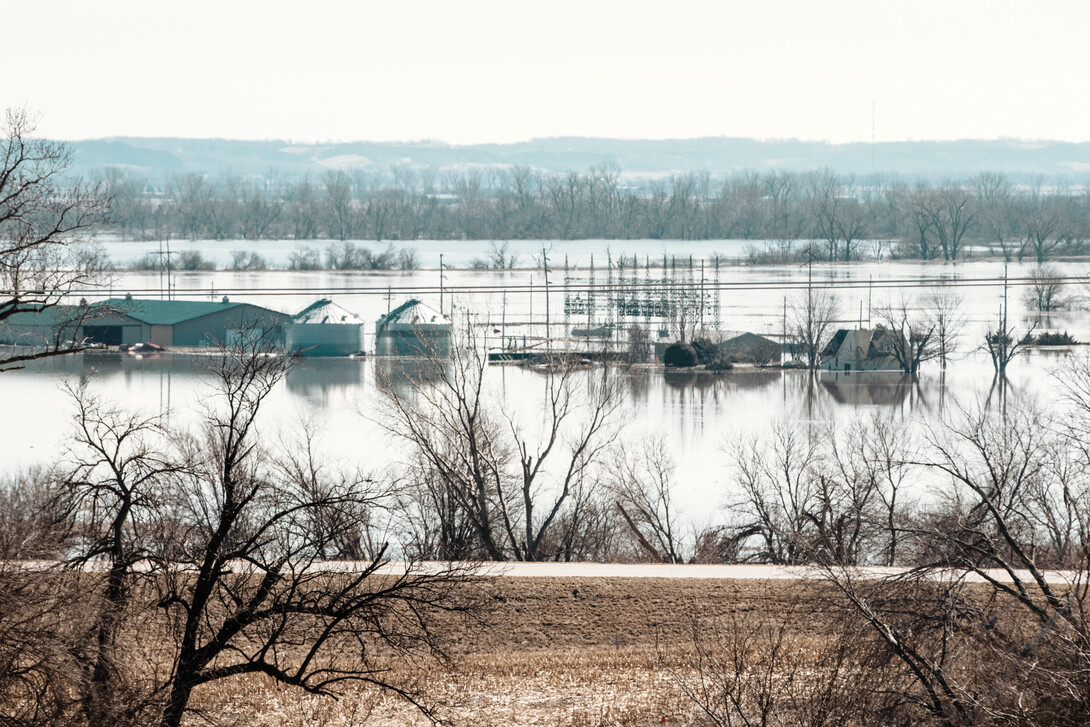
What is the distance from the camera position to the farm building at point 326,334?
146ft

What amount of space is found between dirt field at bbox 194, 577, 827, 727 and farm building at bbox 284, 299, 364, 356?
31.1 metres

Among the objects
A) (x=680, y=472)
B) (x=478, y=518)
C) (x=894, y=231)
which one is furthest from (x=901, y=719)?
(x=894, y=231)

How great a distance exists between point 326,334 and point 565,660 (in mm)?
33374

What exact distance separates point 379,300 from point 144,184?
100693 millimetres

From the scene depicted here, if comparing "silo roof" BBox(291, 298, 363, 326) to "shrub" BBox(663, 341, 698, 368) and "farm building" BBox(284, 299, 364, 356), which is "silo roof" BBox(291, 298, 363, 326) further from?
"shrub" BBox(663, 341, 698, 368)

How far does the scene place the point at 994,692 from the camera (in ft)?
24.3

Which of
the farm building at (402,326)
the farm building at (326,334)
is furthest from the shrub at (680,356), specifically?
the farm building at (326,334)

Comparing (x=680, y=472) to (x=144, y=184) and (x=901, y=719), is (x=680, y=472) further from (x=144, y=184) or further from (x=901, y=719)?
(x=144, y=184)

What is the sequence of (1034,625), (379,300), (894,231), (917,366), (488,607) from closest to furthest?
(1034,625), (488,607), (917,366), (379,300), (894,231)

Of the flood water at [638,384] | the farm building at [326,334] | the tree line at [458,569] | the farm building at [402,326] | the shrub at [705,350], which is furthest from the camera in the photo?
the farm building at [326,334]

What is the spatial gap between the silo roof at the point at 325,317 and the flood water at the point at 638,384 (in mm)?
2278

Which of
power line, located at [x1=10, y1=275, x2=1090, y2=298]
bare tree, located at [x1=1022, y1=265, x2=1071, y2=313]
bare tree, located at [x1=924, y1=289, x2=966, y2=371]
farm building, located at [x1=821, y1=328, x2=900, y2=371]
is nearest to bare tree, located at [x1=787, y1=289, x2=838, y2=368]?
farm building, located at [x1=821, y1=328, x2=900, y2=371]

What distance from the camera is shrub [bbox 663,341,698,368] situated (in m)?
41.1

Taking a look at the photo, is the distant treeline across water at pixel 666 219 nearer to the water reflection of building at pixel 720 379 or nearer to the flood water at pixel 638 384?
the flood water at pixel 638 384
